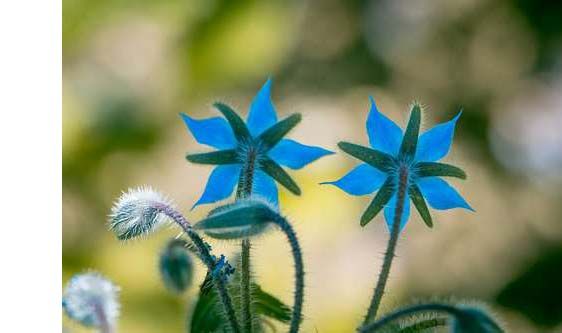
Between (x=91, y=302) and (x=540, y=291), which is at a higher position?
(x=540, y=291)

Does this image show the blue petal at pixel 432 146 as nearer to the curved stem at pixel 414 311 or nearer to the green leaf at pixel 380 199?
the green leaf at pixel 380 199

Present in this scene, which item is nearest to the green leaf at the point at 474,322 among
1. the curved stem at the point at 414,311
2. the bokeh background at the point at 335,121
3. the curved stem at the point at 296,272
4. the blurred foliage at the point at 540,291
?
the curved stem at the point at 414,311

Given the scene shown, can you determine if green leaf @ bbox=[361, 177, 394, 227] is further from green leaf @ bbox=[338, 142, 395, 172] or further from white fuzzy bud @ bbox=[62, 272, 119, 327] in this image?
white fuzzy bud @ bbox=[62, 272, 119, 327]

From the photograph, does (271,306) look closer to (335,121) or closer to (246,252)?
(246,252)

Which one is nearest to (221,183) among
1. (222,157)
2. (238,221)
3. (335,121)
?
(222,157)

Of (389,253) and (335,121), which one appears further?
(335,121)

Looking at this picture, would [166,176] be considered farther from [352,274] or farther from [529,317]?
[529,317]

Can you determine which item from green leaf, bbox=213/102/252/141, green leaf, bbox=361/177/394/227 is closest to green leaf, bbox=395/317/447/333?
green leaf, bbox=361/177/394/227
